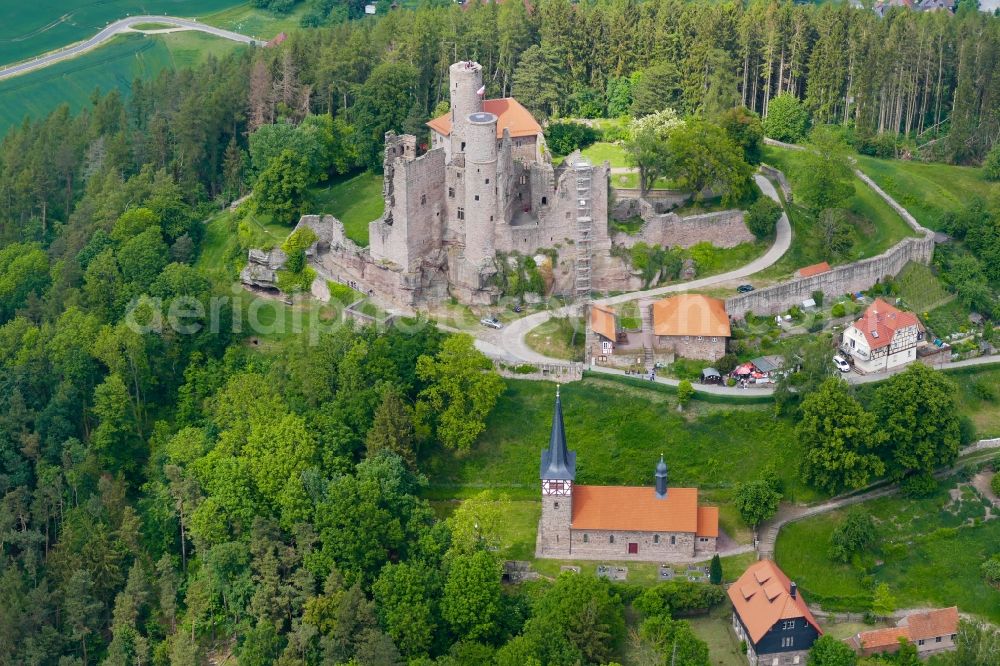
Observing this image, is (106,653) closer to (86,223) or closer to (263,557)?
(263,557)

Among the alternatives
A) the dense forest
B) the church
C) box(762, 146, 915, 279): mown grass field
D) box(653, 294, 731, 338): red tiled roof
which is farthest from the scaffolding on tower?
the church

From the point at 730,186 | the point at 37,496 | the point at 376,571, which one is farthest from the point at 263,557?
the point at 730,186

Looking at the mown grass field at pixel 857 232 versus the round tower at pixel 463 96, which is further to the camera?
the mown grass field at pixel 857 232

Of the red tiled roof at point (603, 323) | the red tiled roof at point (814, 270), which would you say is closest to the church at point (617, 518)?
the red tiled roof at point (603, 323)

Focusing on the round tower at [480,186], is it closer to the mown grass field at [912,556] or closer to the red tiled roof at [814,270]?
the red tiled roof at [814,270]

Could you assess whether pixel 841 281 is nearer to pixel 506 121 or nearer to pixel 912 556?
pixel 912 556

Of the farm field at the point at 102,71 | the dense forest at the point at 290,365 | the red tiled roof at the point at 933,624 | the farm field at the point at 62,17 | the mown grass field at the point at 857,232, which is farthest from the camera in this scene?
the farm field at the point at 62,17

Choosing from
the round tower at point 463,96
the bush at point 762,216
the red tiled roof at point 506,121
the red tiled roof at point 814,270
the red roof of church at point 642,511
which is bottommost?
the red roof of church at point 642,511

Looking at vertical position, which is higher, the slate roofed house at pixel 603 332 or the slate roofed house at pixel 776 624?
the slate roofed house at pixel 603 332
